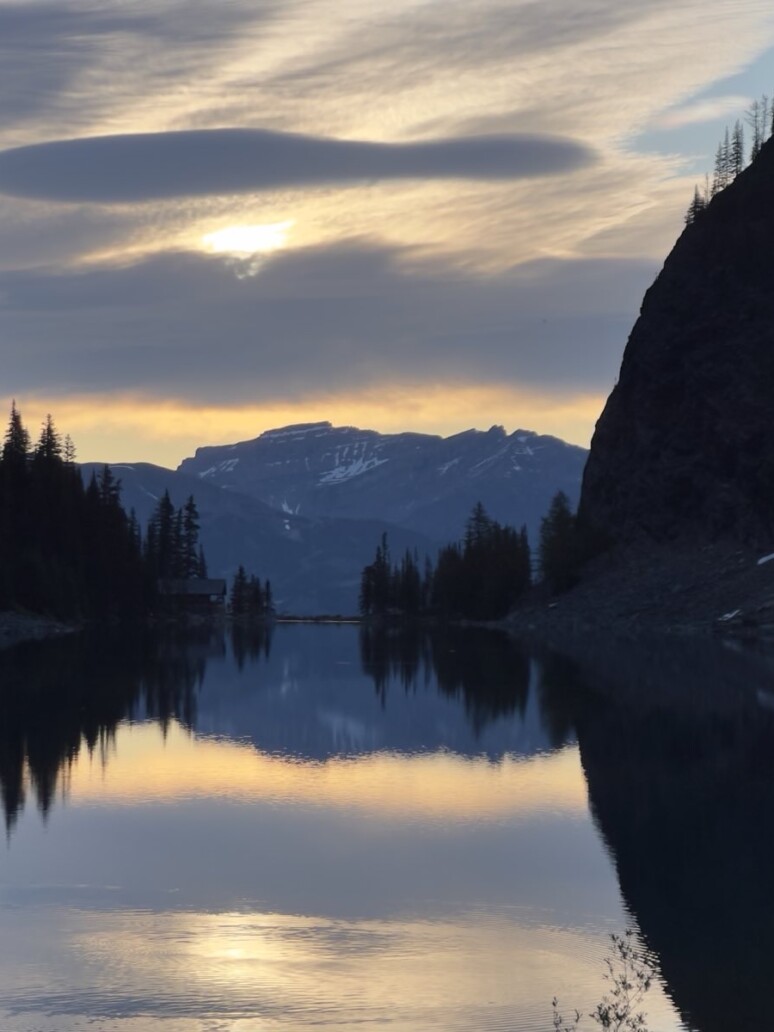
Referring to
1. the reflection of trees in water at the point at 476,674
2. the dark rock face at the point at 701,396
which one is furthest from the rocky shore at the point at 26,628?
the dark rock face at the point at 701,396

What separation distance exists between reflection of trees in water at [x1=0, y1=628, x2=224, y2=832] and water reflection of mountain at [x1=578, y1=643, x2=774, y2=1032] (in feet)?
37.6

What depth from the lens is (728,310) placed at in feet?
523

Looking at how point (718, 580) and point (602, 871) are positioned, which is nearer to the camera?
point (602, 871)

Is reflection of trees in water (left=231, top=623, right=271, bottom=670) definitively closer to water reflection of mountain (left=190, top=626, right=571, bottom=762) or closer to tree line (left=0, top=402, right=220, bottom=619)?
water reflection of mountain (left=190, top=626, right=571, bottom=762)

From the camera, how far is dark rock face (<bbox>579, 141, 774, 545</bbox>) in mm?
150500

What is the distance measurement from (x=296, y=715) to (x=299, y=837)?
2482 centimetres

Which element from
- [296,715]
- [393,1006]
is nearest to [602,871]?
[393,1006]

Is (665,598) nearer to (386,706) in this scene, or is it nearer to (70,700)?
(386,706)

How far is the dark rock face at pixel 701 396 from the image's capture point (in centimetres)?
15050

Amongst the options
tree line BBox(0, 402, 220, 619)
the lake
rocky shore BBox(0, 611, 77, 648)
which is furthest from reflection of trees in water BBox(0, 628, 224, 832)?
tree line BBox(0, 402, 220, 619)

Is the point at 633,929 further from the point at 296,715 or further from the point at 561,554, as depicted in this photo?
the point at 561,554

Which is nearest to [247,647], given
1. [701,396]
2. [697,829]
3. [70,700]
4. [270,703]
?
[270,703]

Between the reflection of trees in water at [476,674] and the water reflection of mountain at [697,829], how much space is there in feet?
7.71

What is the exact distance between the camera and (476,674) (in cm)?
7188
